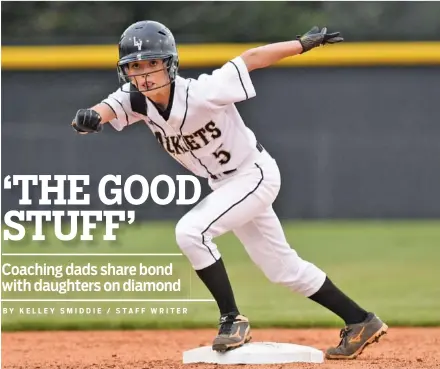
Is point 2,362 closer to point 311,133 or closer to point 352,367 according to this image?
point 352,367

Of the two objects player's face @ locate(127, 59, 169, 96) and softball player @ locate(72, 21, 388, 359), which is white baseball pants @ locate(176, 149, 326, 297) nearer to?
softball player @ locate(72, 21, 388, 359)

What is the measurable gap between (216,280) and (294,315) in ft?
5.50

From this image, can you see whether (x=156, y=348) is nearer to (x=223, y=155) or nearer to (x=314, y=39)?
(x=223, y=155)

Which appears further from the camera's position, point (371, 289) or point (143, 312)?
point (371, 289)

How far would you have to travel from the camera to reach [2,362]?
11.3 feet

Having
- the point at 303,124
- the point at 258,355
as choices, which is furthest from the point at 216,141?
the point at 303,124

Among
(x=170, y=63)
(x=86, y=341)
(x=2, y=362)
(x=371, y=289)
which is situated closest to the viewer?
(x=170, y=63)

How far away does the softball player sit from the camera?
2.88 meters

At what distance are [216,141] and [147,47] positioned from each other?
1.24 feet

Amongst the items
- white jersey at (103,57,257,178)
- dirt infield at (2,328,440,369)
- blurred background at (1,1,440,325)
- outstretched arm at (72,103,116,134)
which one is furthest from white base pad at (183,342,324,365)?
blurred background at (1,1,440,325)

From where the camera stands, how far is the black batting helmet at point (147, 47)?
286 centimetres

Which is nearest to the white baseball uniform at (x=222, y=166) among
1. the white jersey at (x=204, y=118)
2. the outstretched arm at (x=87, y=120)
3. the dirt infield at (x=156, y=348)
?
the white jersey at (x=204, y=118)

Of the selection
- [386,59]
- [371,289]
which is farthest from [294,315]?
[386,59]

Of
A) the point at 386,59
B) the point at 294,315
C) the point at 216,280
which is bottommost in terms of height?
the point at 294,315
